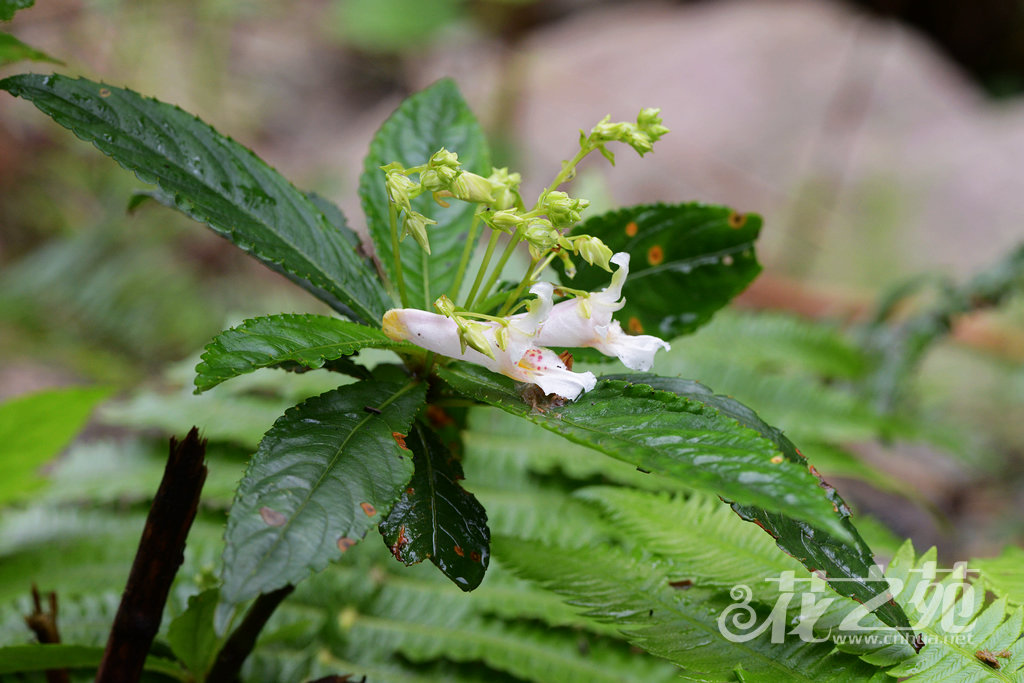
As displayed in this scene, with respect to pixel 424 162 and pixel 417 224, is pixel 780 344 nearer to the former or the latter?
pixel 424 162

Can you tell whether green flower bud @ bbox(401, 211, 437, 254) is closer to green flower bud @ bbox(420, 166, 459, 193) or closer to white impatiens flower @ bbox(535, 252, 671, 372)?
green flower bud @ bbox(420, 166, 459, 193)

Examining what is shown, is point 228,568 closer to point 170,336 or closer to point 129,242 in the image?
point 170,336

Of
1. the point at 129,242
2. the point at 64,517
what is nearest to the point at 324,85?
the point at 129,242

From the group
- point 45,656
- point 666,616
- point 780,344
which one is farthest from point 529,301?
point 780,344

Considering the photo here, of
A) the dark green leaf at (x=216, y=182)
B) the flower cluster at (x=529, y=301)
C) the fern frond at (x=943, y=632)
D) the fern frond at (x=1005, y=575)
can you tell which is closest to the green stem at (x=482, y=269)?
the flower cluster at (x=529, y=301)

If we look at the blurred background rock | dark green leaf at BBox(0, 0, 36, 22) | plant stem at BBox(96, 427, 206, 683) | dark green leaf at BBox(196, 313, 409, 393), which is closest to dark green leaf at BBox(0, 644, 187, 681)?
plant stem at BBox(96, 427, 206, 683)
